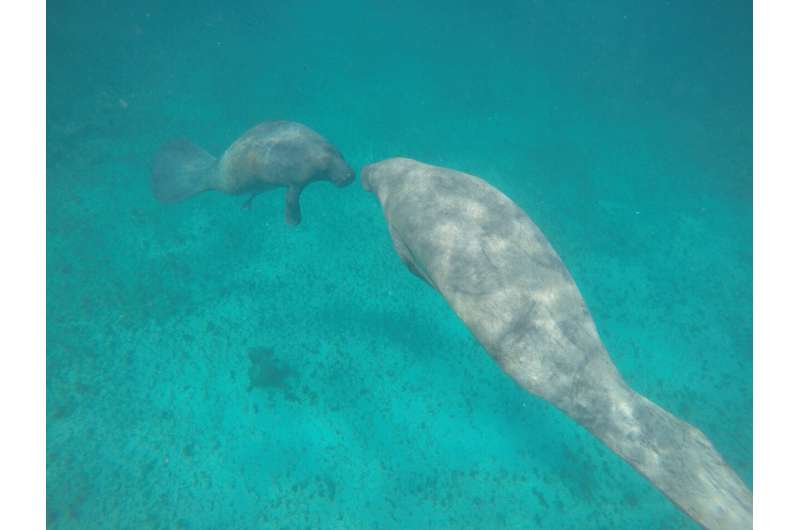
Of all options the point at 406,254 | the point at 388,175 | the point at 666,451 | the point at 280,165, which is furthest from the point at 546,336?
the point at 280,165

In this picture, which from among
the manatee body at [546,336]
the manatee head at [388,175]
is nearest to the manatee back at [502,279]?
the manatee body at [546,336]

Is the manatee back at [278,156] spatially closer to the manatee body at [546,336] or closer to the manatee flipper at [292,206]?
the manatee flipper at [292,206]

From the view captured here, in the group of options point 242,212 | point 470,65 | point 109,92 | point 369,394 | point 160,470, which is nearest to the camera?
point 160,470

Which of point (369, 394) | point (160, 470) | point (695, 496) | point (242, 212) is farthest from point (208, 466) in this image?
point (695, 496)

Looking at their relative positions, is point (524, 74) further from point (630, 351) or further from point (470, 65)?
point (630, 351)

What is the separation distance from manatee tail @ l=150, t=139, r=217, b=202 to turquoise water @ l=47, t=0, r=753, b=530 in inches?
17.0

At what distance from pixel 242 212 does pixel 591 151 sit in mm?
9194

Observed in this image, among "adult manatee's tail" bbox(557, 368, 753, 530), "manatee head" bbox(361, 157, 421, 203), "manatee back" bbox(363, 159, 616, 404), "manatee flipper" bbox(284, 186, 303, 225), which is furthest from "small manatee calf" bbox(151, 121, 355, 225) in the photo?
"adult manatee's tail" bbox(557, 368, 753, 530)

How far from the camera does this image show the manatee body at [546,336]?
3.54 meters

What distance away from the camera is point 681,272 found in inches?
341

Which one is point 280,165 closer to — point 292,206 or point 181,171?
point 292,206

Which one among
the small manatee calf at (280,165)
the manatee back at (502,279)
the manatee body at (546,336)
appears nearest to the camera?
the manatee body at (546,336)

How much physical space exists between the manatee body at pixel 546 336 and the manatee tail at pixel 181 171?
18.4ft

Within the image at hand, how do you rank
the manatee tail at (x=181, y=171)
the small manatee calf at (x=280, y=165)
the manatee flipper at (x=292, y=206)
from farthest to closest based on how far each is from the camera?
the manatee tail at (x=181, y=171) → the manatee flipper at (x=292, y=206) → the small manatee calf at (x=280, y=165)
